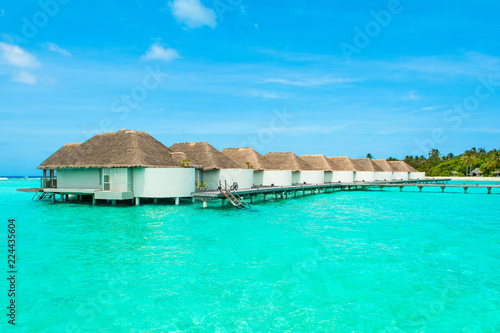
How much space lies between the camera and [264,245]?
12.3 metres

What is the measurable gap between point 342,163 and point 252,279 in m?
44.6

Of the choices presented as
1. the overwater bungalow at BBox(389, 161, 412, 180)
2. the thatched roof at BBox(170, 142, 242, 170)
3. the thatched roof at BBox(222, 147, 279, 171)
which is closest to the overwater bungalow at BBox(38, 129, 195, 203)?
the thatched roof at BBox(170, 142, 242, 170)

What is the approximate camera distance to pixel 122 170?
2231cm

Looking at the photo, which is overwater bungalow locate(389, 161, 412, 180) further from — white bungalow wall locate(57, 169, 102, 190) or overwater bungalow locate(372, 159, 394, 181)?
white bungalow wall locate(57, 169, 102, 190)

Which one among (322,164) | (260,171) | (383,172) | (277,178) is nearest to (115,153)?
(260,171)

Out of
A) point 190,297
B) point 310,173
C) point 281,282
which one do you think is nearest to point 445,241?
point 281,282

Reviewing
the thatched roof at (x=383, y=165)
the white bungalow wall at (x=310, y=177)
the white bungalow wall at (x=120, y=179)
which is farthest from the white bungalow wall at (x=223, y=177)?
the thatched roof at (x=383, y=165)

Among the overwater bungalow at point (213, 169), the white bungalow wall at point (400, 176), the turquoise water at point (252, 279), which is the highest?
the overwater bungalow at point (213, 169)

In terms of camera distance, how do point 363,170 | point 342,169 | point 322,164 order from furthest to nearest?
1. point 363,170
2. point 342,169
3. point 322,164

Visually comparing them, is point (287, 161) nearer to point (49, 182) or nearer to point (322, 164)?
point (322, 164)

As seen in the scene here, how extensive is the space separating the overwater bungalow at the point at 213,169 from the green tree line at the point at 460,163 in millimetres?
60368

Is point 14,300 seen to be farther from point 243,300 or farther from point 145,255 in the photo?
point 243,300

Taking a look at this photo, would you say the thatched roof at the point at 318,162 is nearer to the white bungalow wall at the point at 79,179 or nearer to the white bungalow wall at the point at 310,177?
the white bungalow wall at the point at 310,177

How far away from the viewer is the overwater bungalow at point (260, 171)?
115ft
